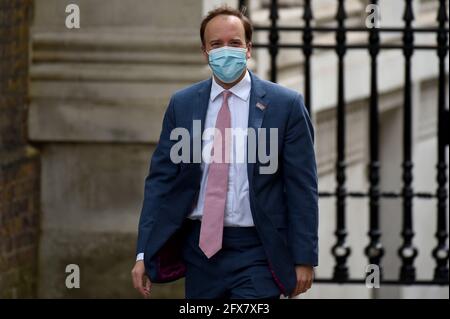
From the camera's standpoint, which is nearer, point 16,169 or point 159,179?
point 159,179

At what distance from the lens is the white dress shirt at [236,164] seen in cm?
598

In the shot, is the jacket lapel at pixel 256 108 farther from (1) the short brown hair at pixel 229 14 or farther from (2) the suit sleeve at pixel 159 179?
(2) the suit sleeve at pixel 159 179

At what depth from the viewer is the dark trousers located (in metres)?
5.99

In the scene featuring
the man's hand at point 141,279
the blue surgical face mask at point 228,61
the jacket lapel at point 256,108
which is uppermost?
the blue surgical face mask at point 228,61

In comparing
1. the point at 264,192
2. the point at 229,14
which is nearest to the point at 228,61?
the point at 229,14

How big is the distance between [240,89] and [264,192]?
1.33 ft

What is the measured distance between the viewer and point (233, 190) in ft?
19.7

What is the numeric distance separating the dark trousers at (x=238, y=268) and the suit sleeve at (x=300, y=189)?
13cm

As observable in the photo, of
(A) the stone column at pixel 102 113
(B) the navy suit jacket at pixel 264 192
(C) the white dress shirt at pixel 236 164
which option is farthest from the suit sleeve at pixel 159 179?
(A) the stone column at pixel 102 113

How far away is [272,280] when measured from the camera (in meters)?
6.02

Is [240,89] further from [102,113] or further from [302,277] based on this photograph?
[102,113]

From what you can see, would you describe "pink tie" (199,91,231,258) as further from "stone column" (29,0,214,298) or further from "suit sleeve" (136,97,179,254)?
"stone column" (29,0,214,298)
